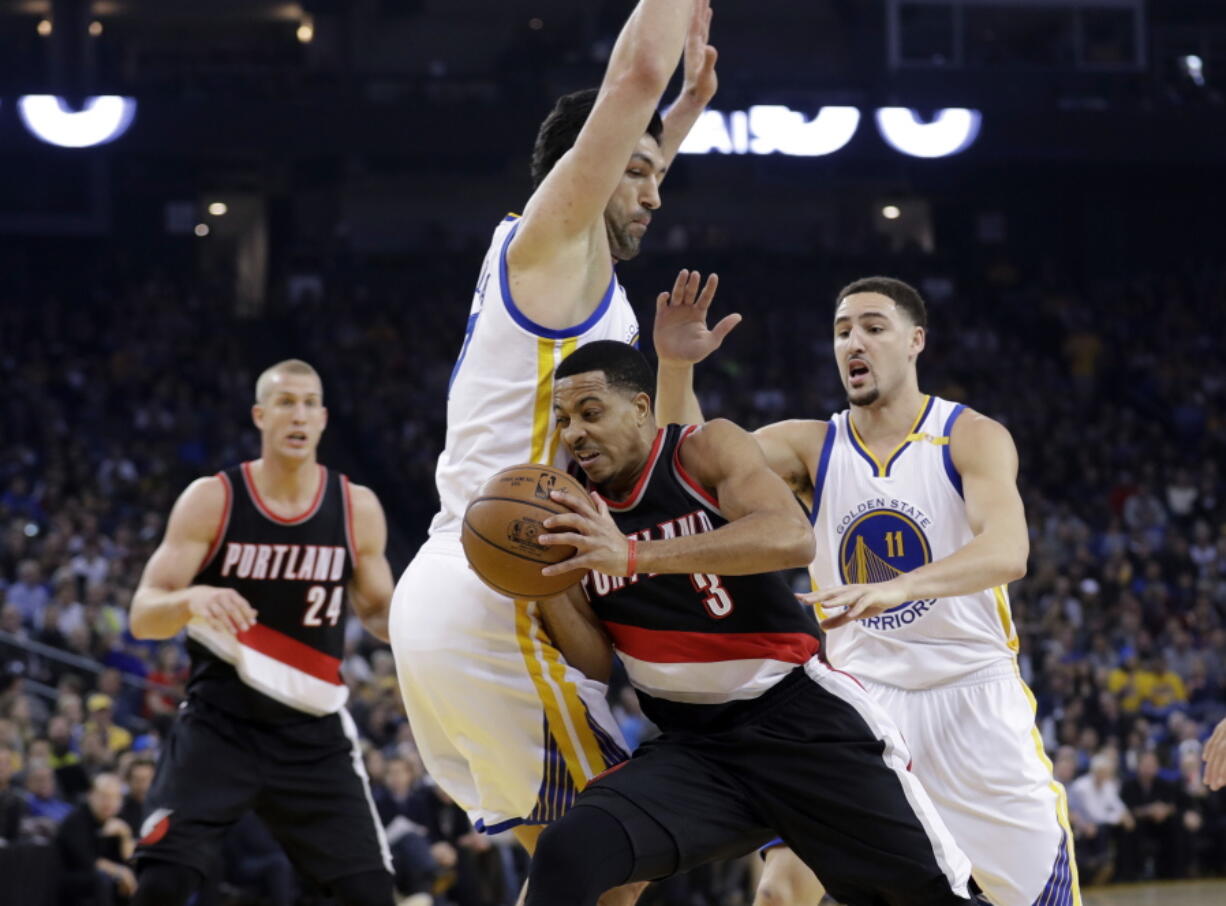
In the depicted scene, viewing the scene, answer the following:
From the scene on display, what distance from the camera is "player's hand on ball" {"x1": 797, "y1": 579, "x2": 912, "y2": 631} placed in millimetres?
3609

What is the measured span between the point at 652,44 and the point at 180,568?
3084 millimetres

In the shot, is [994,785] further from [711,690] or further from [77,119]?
[77,119]

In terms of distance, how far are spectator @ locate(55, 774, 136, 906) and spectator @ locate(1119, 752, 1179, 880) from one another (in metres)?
8.43

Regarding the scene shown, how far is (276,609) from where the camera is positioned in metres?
6.00

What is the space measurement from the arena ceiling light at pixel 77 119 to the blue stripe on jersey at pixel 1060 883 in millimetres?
16599

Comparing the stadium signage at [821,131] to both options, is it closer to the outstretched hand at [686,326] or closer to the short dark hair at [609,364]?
the outstretched hand at [686,326]

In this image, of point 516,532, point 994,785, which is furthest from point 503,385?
point 994,785

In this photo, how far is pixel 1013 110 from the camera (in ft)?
68.8

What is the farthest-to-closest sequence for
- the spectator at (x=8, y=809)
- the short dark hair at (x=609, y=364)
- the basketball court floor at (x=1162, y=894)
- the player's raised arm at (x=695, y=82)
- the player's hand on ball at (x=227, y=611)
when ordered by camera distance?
the basketball court floor at (x=1162, y=894), the spectator at (x=8, y=809), the player's hand on ball at (x=227, y=611), the player's raised arm at (x=695, y=82), the short dark hair at (x=609, y=364)

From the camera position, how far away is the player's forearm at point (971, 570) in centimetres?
398

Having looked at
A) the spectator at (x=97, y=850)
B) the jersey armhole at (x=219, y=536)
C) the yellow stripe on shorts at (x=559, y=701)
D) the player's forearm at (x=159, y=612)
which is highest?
the jersey armhole at (x=219, y=536)

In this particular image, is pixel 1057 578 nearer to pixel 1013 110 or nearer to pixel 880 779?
pixel 1013 110

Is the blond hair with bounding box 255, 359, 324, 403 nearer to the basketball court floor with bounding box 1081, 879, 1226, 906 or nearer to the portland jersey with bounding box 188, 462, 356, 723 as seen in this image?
the portland jersey with bounding box 188, 462, 356, 723

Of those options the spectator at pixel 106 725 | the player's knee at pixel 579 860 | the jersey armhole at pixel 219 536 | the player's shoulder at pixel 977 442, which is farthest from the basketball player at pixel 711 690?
the spectator at pixel 106 725
